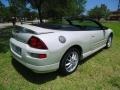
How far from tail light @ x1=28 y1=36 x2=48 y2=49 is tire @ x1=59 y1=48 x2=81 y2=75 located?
2.16 feet

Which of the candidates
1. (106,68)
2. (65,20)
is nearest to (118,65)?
(106,68)

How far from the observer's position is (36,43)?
3236 millimetres

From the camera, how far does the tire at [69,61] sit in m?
3.64

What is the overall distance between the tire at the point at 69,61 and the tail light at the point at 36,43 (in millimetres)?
658

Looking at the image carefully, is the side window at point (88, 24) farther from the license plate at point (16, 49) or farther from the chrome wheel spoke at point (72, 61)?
the license plate at point (16, 49)

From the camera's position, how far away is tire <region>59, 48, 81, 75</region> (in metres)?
3.64

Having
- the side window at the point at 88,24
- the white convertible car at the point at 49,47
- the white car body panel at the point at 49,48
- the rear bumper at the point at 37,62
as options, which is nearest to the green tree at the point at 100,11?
the side window at the point at 88,24

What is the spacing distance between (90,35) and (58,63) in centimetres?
145

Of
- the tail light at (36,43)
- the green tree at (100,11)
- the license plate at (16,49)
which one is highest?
the green tree at (100,11)

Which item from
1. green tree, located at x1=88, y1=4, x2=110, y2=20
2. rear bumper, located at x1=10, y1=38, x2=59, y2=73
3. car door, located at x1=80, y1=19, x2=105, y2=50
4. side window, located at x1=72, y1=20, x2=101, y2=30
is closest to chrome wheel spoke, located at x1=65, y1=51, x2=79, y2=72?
rear bumper, located at x1=10, y1=38, x2=59, y2=73

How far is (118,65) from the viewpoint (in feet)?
15.2

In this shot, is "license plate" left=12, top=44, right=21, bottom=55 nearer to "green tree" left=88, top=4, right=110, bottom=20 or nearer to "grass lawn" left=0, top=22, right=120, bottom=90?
"grass lawn" left=0, top=22, right=120, bottom=90

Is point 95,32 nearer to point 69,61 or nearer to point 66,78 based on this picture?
point 69,61

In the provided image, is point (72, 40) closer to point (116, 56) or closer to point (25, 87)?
point (25, 87)
